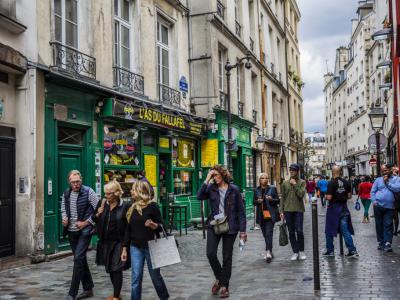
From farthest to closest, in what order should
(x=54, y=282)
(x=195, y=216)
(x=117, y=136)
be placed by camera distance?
(x=195, y=216) → (x=117, y=136) → (x=54, y=282)

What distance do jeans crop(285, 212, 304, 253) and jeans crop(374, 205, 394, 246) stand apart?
6.49ft

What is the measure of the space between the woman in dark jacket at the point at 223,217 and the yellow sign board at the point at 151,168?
6745 millimetres

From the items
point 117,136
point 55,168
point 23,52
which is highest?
point 23,52

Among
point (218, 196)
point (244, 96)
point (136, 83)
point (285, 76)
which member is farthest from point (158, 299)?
point (285, 76)

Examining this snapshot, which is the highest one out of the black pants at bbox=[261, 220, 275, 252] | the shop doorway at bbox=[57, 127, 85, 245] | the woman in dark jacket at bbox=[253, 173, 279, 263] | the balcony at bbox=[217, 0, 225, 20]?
the balcony at bbox=[217, 0, 225, 20]

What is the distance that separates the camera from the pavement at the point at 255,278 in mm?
6684

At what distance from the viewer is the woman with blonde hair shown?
5871mm

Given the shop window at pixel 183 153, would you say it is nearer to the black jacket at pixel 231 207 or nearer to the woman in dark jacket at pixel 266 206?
the woman in dark jacket at pixel 266 206

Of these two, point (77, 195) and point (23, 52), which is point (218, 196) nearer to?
point (77, 195)

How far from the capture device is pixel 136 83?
1330cm

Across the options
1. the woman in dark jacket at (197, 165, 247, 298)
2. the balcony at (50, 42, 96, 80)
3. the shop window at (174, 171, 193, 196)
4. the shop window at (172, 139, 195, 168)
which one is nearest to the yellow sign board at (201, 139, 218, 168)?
the shop window at (172, 139, 195, 168)

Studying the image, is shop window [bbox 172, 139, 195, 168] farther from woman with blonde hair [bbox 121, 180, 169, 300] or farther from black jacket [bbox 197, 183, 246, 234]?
woman with blonde hair [bbox 121, 180, 169, 300]

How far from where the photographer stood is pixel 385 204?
10367 millimetres

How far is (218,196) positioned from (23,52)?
485 cm
